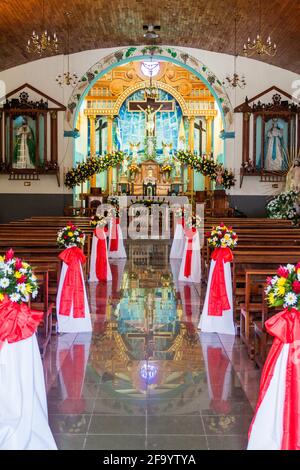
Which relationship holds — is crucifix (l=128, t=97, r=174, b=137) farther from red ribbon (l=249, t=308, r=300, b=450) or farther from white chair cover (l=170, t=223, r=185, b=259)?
red ribbon (l=249, t=308, r=300, b=450)

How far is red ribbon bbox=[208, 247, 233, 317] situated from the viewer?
261 inches

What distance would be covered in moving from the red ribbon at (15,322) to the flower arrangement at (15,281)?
1.7 inches

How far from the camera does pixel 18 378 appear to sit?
11.4 feet

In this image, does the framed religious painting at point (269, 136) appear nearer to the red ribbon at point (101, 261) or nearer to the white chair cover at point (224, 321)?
the red ribbon at point (101, 261)

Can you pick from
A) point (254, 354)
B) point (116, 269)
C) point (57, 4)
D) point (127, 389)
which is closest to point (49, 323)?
point (127, 389)

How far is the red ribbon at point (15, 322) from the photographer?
3.46 meters

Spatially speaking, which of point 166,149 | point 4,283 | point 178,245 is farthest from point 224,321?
point 166,149

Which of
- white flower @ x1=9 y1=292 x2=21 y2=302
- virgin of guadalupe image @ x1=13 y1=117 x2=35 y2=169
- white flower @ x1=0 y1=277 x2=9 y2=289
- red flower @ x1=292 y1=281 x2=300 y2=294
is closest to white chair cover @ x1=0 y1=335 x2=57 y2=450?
white flower @ x1=9 y1=292 x2=21 y2=302

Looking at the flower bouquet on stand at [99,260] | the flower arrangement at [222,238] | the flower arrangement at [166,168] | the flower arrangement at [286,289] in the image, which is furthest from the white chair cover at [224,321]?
the flower arrangement at [166,168]

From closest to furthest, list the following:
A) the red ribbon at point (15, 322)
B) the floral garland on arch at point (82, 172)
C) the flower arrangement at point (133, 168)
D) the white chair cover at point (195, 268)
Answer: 1. the red ribbon at point (15, 322)
2. the white chair cover at point (195, 268)
3. the floral garland on arch at point (82, 172)
4. the flower arrangement at point (133, 168)

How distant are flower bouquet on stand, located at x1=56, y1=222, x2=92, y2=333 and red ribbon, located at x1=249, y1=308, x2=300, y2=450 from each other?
343 cm

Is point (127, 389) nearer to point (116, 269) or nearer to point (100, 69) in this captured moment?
point (116, 269)

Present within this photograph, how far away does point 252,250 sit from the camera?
25.4 ft

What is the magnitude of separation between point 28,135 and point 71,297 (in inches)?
514
